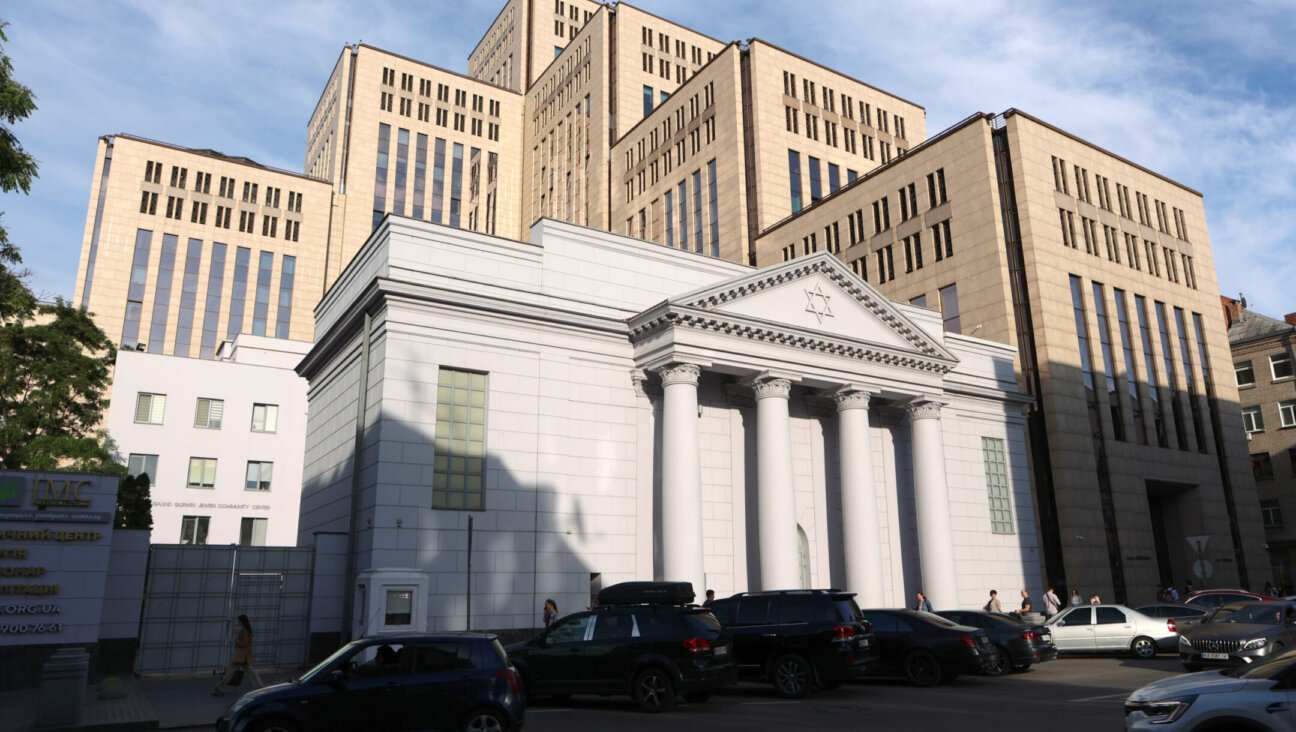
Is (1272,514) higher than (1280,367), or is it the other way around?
(1280,367)

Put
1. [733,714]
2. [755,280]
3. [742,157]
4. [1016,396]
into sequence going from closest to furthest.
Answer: [733,714] < [755,280] < [1016,396] < [742,157]

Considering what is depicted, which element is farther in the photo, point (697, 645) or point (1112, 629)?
point (1112, 629)

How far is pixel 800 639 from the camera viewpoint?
17750 millimetres

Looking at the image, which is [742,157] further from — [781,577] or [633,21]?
[781,577]

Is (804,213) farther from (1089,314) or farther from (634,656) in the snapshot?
(634,656)

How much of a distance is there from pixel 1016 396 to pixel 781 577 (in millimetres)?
19037

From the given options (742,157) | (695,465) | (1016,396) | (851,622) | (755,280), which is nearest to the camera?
(851,622)

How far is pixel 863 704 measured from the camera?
53.5ft

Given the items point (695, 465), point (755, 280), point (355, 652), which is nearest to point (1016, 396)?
point (755, 280)

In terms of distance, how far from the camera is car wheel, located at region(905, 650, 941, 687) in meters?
19.1

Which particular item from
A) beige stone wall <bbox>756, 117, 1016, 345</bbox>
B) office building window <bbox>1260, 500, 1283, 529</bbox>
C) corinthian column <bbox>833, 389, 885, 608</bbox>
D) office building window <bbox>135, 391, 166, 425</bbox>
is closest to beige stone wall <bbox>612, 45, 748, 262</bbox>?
beige stone wall <bbox>756, 117, 1016, 345</bbox>

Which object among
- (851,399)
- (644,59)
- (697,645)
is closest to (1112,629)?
(851,399)

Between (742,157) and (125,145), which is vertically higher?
(125,145)

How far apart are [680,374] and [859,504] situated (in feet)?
29.1
